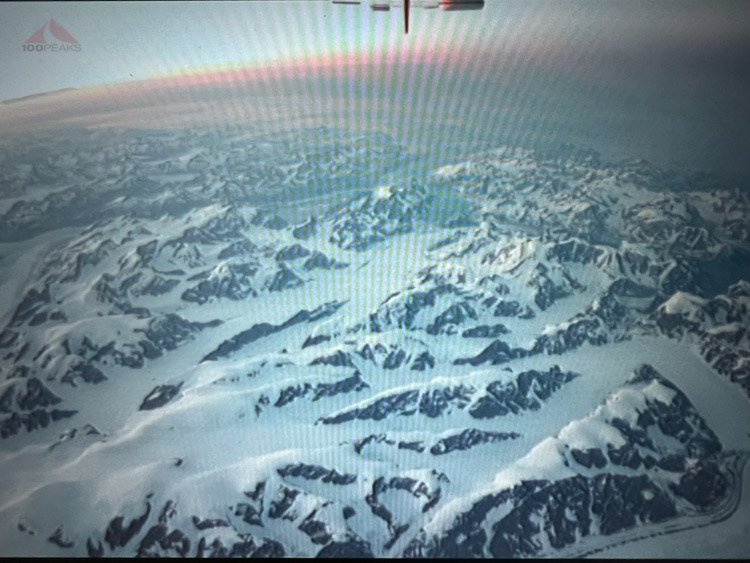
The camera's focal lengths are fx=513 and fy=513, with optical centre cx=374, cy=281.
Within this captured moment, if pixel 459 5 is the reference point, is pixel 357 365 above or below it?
below

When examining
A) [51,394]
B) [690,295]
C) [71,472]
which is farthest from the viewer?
[51,394]

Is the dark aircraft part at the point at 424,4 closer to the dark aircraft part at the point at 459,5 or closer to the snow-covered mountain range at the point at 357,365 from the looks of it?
the dark aircraft part at the point at 459,5

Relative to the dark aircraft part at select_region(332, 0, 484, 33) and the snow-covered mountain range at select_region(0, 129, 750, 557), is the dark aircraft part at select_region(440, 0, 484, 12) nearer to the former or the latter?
the dark aircraft part at select_region(332, 0, 484, 33)

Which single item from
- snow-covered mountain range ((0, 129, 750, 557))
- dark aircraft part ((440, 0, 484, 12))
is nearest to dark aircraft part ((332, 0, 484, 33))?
dark aircraft part ((440, 0, 484, 12))

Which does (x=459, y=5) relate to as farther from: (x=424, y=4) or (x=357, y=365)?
(x=357, y=365)

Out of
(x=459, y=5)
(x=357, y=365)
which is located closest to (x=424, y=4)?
(x=459, y=5)

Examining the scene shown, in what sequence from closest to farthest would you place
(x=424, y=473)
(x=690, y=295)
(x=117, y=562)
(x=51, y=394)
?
(x=117, y=562) < (x=424, y=473) < (x=690, y=295) < (x=51, y=394)

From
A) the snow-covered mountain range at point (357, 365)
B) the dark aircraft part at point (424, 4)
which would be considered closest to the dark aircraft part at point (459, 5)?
the dark aircraft part at point (424, 4)

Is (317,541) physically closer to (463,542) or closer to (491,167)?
(463,542)

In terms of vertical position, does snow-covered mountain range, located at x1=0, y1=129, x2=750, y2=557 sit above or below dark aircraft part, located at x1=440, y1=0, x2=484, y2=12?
below

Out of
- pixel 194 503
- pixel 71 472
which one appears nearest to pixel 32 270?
pixel 71 472

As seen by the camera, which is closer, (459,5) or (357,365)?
(459,5)
